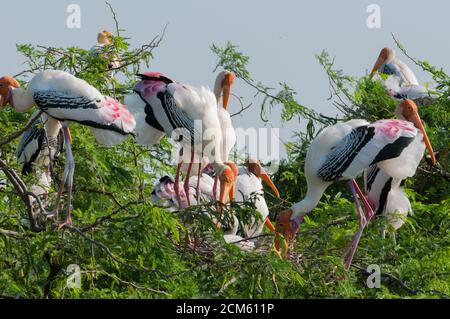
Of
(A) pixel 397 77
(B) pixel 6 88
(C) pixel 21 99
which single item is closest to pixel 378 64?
(A) pixel 397 77

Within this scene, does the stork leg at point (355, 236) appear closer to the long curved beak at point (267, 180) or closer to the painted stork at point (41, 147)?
the long curved beak at point (267, 180)

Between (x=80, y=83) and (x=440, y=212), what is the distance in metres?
2.65

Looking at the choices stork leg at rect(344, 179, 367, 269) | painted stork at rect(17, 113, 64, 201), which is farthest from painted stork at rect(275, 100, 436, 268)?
painted stork at rect(17, 113, 64, 201)

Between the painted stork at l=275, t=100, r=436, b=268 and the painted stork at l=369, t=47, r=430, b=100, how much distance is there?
11.5ft

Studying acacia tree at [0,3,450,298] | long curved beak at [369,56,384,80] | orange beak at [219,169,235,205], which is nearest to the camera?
acacia tree at [0,3,450,298]

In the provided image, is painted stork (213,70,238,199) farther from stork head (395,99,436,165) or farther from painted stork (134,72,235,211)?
stork head (395,99,436,165)

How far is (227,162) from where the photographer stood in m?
10.7

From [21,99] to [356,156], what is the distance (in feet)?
6.96

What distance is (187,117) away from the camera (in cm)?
1047

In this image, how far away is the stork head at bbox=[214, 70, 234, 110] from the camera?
1144 centimetres

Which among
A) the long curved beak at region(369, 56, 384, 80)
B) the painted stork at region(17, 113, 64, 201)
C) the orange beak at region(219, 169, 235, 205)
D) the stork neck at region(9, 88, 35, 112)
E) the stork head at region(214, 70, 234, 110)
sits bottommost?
the long curved beak at region(369, 56, 384, 80)

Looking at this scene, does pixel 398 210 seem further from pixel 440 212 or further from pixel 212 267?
pixel 212 267

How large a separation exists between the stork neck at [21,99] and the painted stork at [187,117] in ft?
4.07

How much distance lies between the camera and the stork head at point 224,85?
11.4 meters
